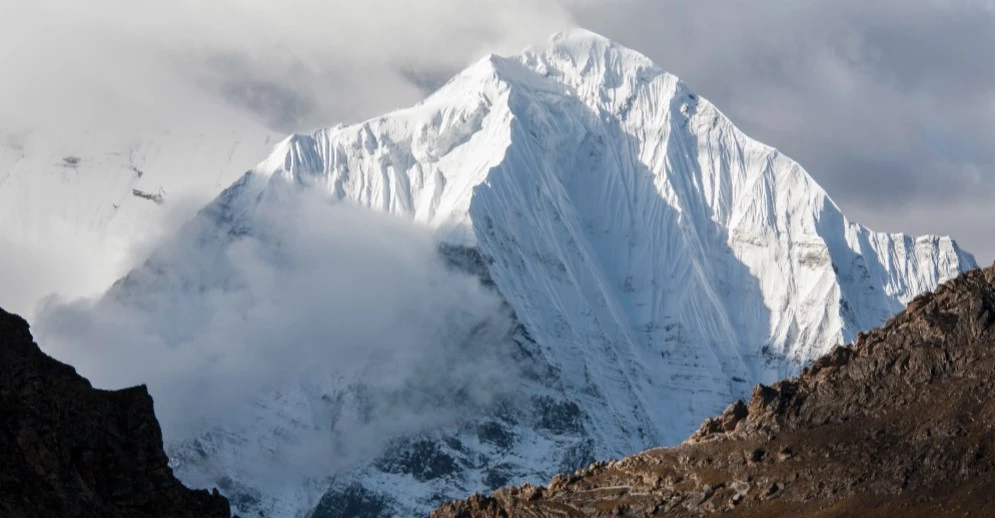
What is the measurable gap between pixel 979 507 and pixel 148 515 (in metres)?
75.9

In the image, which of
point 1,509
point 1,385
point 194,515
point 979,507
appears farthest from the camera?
point 979,507

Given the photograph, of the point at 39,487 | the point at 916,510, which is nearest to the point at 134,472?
the point at 39,487

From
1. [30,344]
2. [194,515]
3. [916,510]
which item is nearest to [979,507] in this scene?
[916,510]

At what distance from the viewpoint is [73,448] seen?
150125 mm

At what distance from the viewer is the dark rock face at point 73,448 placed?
14288cm

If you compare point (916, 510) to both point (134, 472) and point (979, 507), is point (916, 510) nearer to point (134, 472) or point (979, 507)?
point (979, 507)

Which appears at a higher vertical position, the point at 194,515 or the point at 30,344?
the point at 30,344

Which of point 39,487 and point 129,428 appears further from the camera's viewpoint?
point 129,428

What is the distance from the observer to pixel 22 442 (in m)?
144

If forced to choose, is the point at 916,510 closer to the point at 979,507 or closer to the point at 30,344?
the point at 979,507

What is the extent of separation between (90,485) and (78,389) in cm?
792

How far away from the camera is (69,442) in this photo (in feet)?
491

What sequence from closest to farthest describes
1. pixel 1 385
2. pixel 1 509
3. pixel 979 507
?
pixel 1 509
pixel 1 385
pixel 979 507

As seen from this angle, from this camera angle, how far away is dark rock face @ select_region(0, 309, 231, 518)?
143 metres
